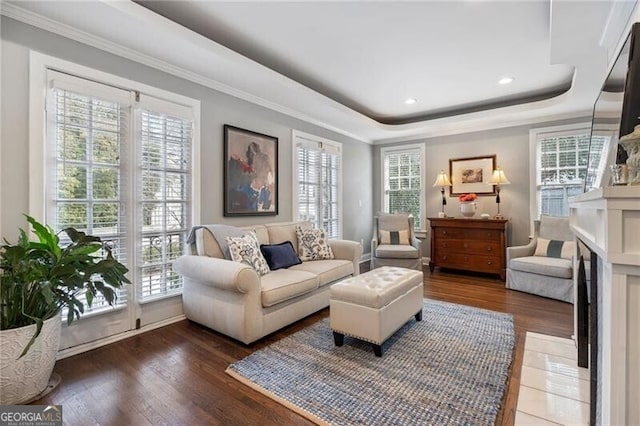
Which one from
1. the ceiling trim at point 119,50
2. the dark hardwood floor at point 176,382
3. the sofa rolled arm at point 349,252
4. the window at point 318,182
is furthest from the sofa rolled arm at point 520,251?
the ceiling trim at point 119,50

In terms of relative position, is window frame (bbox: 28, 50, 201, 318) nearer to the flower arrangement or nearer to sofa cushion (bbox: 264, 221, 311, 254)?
sofa cushion (bbox: 264, 221, 311, 254)

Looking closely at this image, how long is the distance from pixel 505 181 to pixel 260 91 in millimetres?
3772

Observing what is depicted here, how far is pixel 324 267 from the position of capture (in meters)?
3.23

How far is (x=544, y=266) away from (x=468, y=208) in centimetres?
146

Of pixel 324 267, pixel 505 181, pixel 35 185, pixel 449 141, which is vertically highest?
pixel 449 141

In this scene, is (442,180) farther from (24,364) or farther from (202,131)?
(24,364)

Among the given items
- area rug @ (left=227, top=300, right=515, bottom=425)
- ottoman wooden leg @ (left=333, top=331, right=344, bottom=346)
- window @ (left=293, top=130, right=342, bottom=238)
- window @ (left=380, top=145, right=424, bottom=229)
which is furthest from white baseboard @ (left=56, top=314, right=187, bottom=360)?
window @ (left=380, top=145, right=424, bottom=229)

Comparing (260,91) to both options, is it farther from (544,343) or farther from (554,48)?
(544,343)

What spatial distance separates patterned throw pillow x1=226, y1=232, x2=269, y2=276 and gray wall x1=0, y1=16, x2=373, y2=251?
0.60 metres

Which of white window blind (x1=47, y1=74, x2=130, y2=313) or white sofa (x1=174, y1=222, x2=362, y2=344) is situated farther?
white sofa (x1=174, y1=222, x2=362, y2=344)

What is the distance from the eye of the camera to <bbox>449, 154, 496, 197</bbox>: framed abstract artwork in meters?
4.95

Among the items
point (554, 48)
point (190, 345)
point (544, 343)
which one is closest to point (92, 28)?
point (190, 345)

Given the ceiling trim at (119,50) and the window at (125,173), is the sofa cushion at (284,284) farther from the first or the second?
the ceiling trim at (119,50)

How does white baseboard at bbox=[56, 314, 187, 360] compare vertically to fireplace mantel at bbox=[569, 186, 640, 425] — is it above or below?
below
